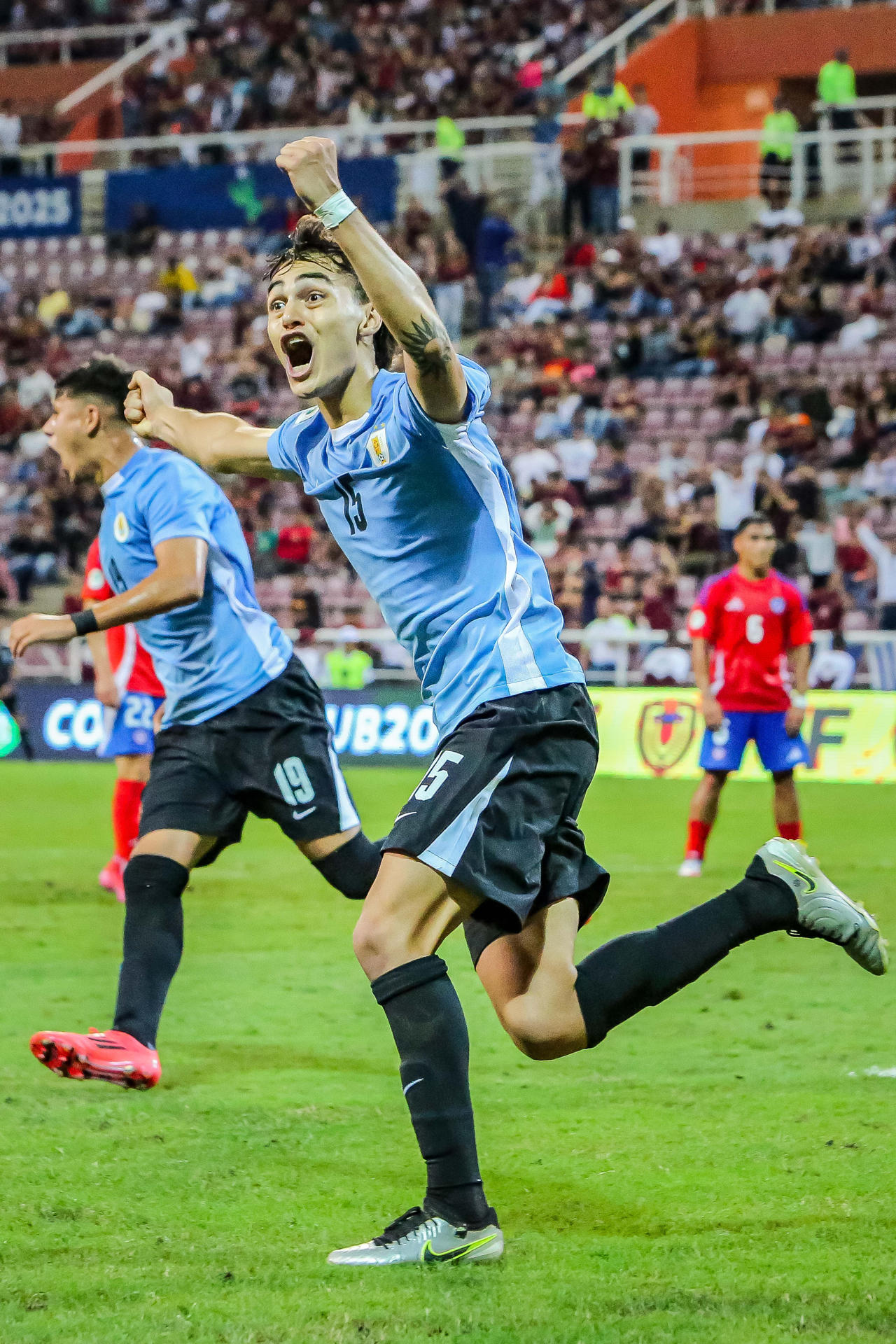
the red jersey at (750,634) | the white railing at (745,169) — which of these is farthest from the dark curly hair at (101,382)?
the white railing at (745,169)

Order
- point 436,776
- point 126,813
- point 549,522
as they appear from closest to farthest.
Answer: point 436,776 < point 126,813 < point 549,522

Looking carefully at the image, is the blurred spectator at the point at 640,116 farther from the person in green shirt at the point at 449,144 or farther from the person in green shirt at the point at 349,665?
the person in green shirt at the point at 349,665

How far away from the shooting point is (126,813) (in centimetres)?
1001

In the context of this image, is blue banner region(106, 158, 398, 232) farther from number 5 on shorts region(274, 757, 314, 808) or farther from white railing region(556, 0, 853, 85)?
number 5 on shorts region(274, 757, 314, 808)

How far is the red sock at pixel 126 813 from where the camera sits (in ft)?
32.8

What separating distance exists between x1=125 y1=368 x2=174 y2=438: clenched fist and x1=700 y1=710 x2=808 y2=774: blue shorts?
5.83 metres

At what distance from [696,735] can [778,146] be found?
11345 millimetres

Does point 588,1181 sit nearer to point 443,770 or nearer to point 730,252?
point 443,770

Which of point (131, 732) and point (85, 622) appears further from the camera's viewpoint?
point (131, 732)

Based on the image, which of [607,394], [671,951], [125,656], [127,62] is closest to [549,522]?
[607,394]

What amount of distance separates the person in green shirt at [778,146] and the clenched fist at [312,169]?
22.0 metres

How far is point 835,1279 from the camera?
150 inches

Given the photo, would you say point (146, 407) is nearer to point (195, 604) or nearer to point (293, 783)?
point (195, 604)

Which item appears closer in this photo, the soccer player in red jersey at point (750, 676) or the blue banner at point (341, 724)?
the soccer player in red jersey at point (750, 676)
